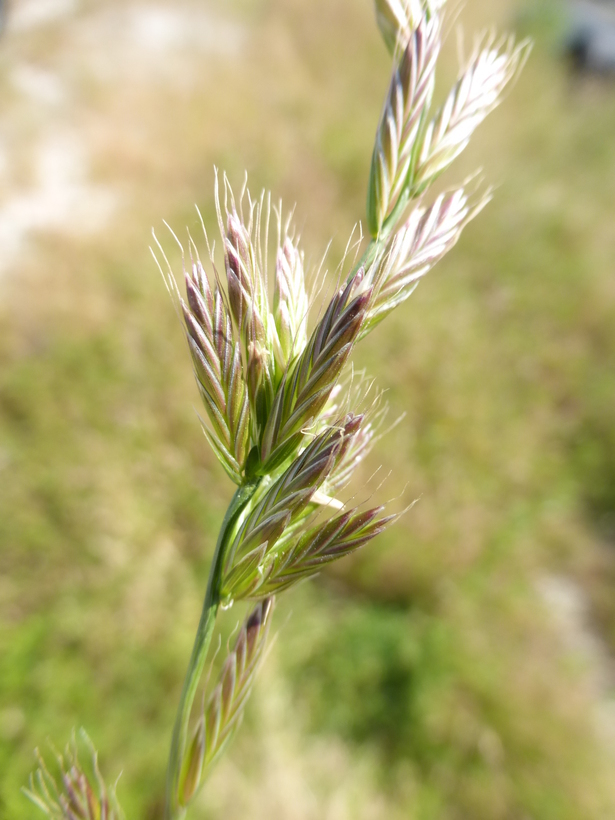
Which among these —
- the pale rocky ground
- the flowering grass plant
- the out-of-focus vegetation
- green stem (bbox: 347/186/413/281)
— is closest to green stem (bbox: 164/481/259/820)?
the flowering grass plant

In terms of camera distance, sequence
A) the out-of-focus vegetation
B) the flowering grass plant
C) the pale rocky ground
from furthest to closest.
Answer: the pale rocky ground, the out-of-focus vegetation, the flowering grass plant

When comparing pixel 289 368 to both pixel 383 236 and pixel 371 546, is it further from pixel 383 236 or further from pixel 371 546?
pixel 371 546

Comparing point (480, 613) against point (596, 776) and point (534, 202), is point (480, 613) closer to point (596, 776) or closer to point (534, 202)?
point (596, 776)

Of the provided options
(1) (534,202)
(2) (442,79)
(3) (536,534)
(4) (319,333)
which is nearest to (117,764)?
(4) (319,333)

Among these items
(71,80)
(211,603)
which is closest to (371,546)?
(211,603)

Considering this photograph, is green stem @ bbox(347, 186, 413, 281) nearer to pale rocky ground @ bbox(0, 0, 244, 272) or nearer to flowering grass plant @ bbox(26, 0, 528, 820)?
flowering grass plant @ bbox(26, 0, 528, 820)

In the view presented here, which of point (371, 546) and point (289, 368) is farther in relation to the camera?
point (371, 546)
